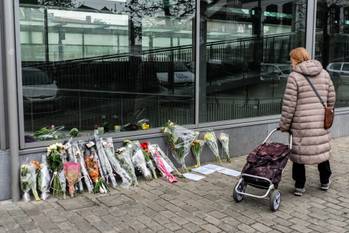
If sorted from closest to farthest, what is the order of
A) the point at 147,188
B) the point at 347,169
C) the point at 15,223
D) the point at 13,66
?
the point at 15,223 → the point at 13,66 → the point at 147,188 → the point at 347,169

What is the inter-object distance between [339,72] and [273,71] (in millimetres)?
1979

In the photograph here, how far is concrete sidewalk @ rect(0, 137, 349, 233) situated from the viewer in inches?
168

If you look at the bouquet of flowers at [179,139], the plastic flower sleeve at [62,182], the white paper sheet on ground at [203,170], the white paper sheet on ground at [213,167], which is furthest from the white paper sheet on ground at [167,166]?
the plastic flower sleeve at [62,182]

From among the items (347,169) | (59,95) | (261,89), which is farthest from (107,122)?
(347,169)

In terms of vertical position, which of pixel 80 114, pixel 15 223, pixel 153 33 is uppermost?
pixel 153 33

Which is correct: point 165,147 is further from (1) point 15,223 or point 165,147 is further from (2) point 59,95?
(1) point 15,223

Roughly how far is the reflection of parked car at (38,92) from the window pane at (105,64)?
11mm

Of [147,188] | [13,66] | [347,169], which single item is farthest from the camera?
[347,169]

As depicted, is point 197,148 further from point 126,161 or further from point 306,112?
point 306,112

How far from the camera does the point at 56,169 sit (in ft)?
16.5

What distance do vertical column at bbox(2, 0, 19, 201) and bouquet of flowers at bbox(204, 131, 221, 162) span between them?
2.71 metres

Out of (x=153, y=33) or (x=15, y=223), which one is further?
(x=153, y=33)

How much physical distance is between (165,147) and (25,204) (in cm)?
204

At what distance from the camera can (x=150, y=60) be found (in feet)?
20.3
